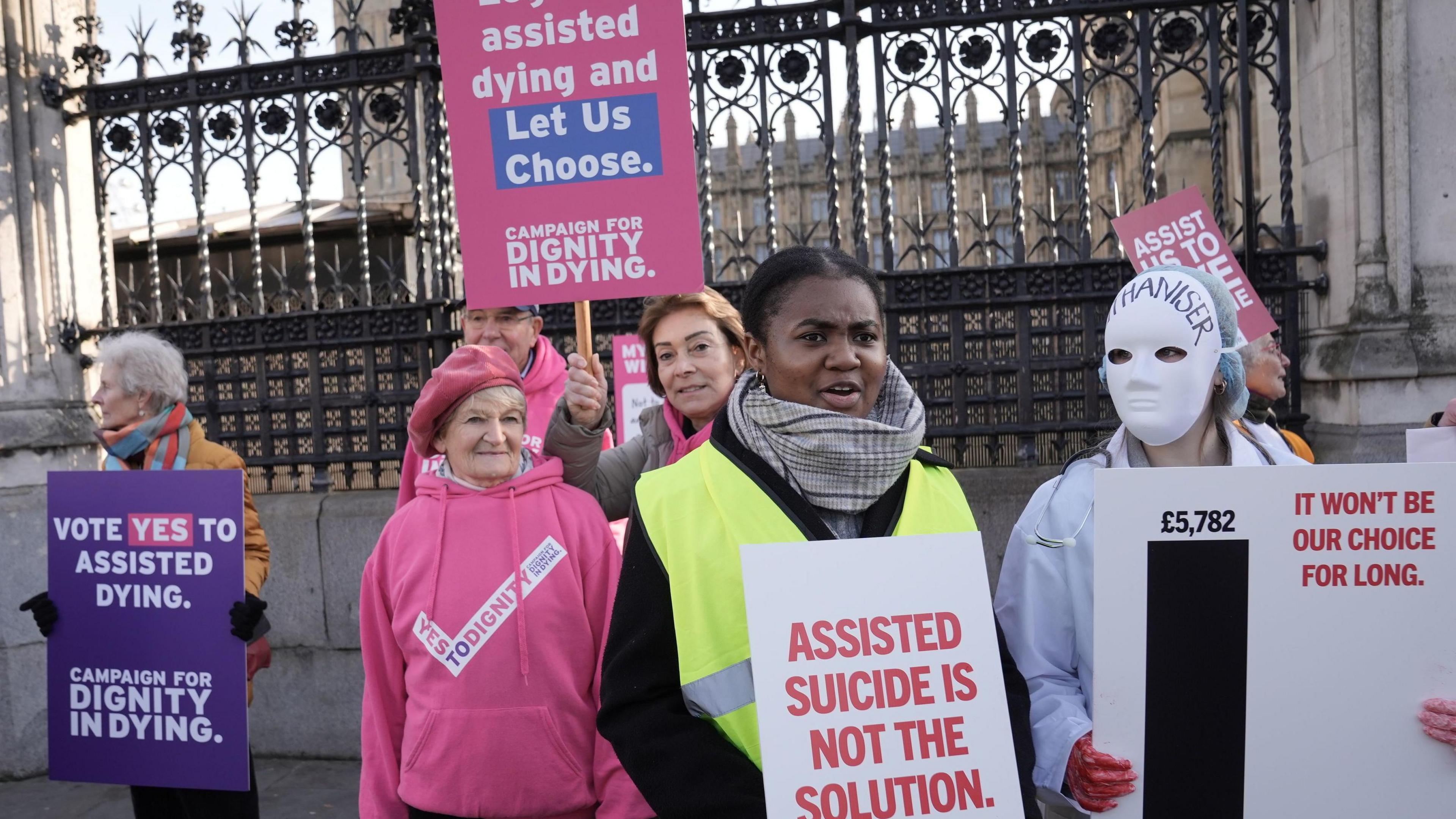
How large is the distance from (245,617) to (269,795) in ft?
7.72

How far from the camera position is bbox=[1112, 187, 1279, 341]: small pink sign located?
4680 mm

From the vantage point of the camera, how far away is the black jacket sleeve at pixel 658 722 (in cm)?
179

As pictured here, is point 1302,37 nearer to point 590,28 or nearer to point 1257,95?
point 590,28

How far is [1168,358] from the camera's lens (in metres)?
2.33

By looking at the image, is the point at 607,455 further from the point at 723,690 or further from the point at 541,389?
the point at 723,690

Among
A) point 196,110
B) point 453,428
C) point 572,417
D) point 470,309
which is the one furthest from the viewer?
point 196,110

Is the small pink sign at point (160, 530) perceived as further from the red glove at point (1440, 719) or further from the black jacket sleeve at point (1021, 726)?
the red glove at point (1440, 719)

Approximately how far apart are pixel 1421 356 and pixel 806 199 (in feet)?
117

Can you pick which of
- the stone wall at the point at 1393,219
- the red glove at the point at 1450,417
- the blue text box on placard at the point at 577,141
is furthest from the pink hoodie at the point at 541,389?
the stone wall at the point at 1393,219

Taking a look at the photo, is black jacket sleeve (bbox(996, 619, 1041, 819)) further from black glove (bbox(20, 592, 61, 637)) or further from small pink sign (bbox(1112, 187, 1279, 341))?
black glove (bbox(20, 592, 61, 637))

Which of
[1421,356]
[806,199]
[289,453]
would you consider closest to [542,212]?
[289,453]

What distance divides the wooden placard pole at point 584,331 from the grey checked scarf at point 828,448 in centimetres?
140

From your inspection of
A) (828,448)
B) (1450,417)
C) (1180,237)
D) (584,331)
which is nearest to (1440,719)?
(828,448)

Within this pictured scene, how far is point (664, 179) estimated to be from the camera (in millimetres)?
3357
